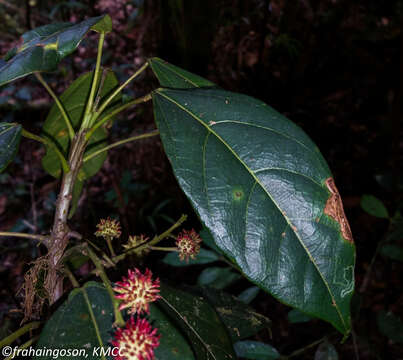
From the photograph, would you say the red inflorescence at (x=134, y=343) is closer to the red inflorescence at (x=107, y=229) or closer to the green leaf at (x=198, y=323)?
the green leaf at (x=198, y=323)

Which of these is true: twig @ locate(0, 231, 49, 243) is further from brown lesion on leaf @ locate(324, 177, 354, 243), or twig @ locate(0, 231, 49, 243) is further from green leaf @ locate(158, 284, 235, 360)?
brown lesion on leaf @ locate(324, 177, 354, 243)

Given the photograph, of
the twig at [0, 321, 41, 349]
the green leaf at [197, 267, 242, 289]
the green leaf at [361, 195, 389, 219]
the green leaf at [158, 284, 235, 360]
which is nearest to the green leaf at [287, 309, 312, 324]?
the green leaf at [197, 267, 242, 289]

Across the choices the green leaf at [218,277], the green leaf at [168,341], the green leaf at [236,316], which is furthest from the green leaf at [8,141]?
the green leaf at [218,277]

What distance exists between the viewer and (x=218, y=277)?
4.08 feet

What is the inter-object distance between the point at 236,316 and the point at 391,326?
726 mm

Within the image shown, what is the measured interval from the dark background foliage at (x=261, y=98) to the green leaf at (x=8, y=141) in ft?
3.12

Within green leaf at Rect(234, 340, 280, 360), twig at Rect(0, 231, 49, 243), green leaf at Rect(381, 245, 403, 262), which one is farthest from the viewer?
green leaf at Rect(381, 245, 403, 262)

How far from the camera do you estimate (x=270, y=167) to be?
0.51m

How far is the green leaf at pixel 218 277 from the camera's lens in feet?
4.03

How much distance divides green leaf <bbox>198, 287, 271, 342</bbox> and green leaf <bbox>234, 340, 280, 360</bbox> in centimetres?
25

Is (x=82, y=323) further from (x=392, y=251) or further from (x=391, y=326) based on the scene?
(x=392, y=251)

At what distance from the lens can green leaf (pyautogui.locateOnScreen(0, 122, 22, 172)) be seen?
51 centimetres

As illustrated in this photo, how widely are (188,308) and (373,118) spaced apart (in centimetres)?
313

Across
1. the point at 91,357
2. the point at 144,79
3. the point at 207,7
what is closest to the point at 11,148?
the point at 91,357
